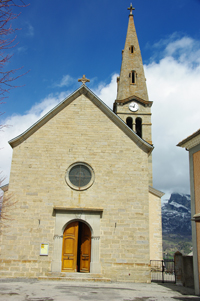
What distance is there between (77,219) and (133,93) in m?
22.3

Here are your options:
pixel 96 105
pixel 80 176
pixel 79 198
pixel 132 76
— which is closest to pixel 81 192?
pixel 79 198

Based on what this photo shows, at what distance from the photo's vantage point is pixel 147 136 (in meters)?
31.2

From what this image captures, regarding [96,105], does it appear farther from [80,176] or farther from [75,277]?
[75,277]

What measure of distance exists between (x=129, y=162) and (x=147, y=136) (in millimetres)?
16601

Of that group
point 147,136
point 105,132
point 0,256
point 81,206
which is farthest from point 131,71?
point 0,256

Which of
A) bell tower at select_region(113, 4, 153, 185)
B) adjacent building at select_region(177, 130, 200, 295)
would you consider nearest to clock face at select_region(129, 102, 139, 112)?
bell tower at select_region(113, 4, 153, 185)

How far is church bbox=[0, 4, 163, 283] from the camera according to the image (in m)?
13.5

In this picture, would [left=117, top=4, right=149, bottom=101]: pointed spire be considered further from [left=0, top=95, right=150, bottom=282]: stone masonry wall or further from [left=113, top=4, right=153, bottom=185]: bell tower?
[left=0, top=95, right=150, bottom=282]: stone masonry wall

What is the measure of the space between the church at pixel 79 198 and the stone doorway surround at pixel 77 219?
0.05 m

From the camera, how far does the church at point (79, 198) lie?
13531 mm

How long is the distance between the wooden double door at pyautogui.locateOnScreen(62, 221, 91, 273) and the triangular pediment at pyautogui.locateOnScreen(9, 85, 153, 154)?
5.27m

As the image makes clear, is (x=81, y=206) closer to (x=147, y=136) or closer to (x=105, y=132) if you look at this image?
(x=105, y=132)

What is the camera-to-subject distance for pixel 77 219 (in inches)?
560

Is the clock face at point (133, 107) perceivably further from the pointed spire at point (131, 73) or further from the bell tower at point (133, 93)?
the pointed spire at point (131, 73)
